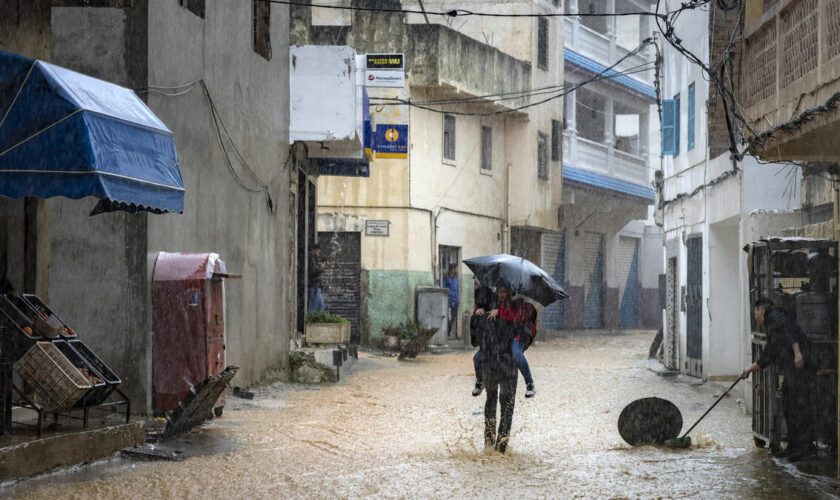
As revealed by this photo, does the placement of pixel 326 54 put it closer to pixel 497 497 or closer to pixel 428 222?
pixel 428 222

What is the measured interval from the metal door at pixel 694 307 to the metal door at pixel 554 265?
15195mm

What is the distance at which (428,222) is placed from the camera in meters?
29.4

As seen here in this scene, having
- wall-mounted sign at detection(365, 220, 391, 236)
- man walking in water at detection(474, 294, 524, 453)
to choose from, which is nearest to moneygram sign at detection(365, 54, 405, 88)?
wall-mounted sign at detection(365, 220, 391, 236)

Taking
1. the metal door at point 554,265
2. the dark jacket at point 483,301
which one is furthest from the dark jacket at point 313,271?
the metal door at point 554,265

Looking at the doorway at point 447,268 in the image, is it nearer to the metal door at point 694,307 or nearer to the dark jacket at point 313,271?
the dark jacket at point 313,271

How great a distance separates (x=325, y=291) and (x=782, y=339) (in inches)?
742

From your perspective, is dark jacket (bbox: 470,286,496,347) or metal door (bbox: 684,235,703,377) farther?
metal door (bbox: 684,235,703,377)

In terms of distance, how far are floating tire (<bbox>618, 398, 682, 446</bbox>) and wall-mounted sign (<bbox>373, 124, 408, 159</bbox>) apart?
1492 centimetres

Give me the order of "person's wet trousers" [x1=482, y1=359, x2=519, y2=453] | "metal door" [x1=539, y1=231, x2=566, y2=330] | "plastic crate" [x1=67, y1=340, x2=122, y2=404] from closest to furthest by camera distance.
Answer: "plastic crate" [x1=67, y1=340, x2=122, y2=404] < "person's wet trousers" [x1=482, y1=359, x2=519, y2=453] < "metal door" [x1=539, y1=231, x2=566, y2=330]

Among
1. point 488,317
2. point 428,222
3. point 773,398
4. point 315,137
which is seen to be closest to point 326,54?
point 315,137

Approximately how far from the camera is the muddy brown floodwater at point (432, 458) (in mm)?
8945

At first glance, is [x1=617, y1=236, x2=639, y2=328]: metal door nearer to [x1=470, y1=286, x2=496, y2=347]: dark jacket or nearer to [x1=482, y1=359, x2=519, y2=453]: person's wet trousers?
[x1=470, y1=286, x2=496, y2=347]: dark jacket

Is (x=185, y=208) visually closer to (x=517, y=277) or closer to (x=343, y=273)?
(x=517, y=277)

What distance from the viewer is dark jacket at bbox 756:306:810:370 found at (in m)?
10.4
